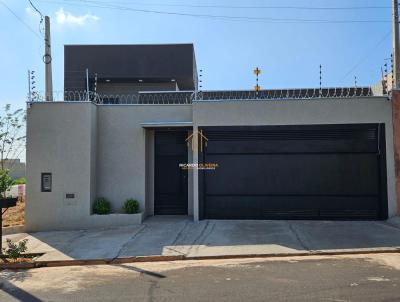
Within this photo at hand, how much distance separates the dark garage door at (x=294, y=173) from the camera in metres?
14.0

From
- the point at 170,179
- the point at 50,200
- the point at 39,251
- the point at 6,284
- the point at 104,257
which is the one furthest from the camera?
the point at 170,179

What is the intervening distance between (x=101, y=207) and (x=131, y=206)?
3.04 ft

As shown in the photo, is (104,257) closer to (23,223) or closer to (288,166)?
(23,223)

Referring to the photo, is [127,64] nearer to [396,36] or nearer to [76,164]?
[76,164]

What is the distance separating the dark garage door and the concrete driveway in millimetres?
564

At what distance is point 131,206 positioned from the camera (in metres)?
14.1

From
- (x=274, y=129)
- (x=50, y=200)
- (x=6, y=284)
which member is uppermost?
(x=274, y=129)

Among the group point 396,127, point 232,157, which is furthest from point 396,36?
point 232,157

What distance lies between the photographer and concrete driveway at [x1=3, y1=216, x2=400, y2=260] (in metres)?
10.4

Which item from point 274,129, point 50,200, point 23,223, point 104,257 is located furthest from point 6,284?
point 274,129

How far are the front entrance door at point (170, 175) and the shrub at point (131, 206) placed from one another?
156 centimetres

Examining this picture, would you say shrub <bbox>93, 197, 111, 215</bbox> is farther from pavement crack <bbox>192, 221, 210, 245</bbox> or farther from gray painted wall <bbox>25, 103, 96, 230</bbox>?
pavement crack <bbox>192, 221, 210, 245</bbox>

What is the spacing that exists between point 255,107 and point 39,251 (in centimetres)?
762

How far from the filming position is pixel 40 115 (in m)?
14.1
